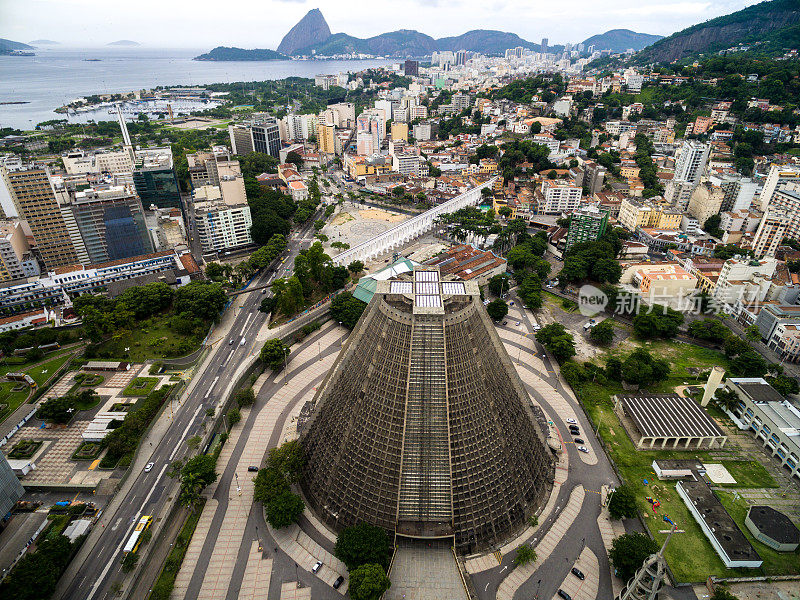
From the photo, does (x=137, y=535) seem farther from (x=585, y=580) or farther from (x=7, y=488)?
(x=585, y=580)

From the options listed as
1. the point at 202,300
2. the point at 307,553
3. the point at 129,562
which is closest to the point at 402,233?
the point at 202,300

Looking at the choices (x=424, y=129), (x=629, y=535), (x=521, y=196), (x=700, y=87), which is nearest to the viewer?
(x=629, y=535)

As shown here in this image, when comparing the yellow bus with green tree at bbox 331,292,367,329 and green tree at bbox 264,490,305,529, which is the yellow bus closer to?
green tree at bbox 264,490,305,529

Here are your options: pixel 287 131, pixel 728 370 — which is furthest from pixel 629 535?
pixel 287 131

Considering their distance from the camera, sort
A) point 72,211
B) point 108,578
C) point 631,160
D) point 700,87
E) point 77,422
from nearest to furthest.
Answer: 1. point 108,578
2. point 77,422
3. point 72,211
4. point 631,160
5. point 700,87

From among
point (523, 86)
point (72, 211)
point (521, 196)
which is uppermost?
point (523, 86)

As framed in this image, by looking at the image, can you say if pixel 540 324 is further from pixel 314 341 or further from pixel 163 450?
pixel 163 450
